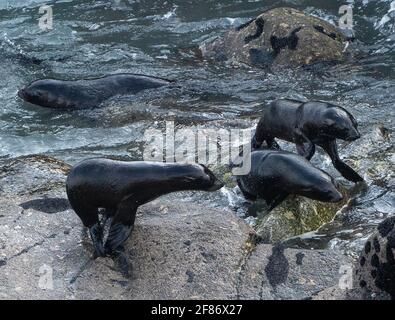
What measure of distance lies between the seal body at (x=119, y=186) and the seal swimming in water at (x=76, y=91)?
4776 mm

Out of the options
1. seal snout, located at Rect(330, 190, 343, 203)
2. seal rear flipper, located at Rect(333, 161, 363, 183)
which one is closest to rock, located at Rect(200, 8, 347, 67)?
seal rear flipper, located at Rect(333, 161, 363, 183)

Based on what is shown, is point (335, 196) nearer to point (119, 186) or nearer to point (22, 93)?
point (119, 186)

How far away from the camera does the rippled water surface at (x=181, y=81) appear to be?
7.26 m

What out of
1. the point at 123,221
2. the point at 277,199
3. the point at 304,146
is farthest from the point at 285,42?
the point at 123,221

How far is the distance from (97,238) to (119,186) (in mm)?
407

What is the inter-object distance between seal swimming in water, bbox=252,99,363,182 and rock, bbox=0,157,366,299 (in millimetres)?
1812

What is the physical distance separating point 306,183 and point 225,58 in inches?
221

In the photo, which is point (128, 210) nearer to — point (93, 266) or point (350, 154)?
point (93, 266)

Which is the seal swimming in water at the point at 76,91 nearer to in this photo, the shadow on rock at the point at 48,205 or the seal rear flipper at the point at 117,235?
the shadow on rock at the point at 48,205

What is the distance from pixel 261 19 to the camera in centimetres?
1112

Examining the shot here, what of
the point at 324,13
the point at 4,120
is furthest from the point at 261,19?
the point at 4,120

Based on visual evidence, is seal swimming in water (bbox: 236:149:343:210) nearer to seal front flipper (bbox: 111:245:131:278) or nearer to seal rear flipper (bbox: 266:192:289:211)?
seal rear flipper (bbox: 266:192:289:211)

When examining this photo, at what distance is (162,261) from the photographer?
4.93 meters

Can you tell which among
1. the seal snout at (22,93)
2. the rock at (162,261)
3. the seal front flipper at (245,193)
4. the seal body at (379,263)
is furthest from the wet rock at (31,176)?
the seal snout at (22,93)
